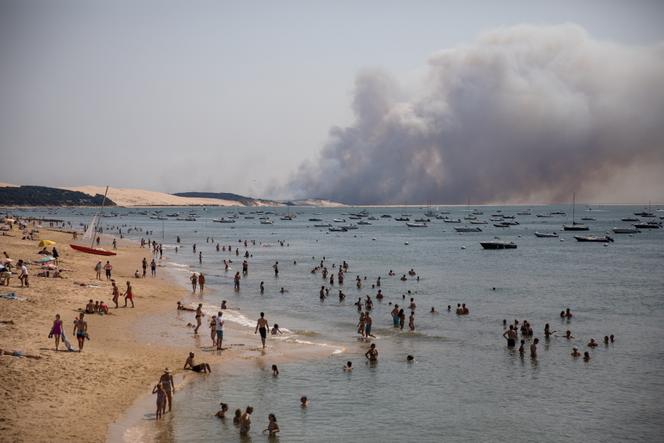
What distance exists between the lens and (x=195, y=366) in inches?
1007

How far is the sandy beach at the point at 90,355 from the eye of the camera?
61.5 ft

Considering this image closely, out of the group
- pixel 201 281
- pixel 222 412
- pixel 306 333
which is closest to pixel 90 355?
pixel 222 412

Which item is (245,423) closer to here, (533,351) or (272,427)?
(272,427)

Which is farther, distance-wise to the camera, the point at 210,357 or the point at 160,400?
the point at 210,357

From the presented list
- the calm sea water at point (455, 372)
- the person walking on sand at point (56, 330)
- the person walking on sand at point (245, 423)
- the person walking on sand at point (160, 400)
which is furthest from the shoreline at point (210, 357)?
the person walking on sand at point (56, 330)

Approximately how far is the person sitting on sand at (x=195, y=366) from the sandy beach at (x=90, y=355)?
1.00 ft

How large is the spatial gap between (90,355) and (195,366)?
410cm

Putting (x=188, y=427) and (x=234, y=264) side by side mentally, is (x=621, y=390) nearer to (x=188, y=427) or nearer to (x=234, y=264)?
(x=188, y=427)

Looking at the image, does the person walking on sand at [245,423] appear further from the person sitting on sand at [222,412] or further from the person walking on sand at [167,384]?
the person walking on sand at [167,384]

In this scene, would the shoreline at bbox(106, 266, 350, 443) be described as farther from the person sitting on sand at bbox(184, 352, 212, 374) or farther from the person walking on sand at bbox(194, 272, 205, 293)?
the person walking on sand at bbox(194, 272, 205, 293)

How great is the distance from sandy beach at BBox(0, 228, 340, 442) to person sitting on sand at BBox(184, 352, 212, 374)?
0.30 meters

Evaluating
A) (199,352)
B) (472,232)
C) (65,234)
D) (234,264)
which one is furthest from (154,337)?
(472,232)

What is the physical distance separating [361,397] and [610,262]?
211 feet

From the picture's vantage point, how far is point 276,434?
65.0ft
